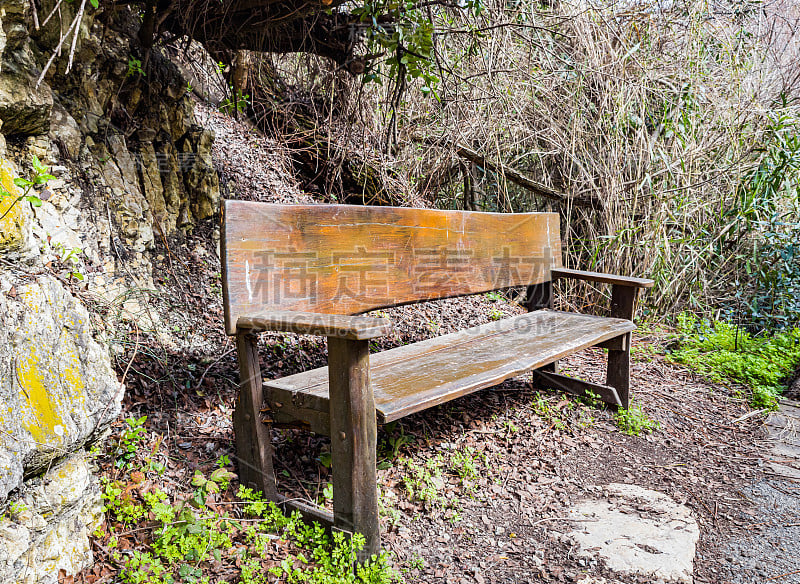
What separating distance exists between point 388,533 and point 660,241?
3.63 metres

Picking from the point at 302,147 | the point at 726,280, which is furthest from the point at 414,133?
the point at 726,280

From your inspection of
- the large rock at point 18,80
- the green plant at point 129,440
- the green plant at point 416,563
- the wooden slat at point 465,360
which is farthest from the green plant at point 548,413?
the large rock at point 18,80

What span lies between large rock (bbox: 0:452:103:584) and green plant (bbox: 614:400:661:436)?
102 inches

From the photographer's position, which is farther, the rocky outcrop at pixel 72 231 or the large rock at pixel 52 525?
the rocky outcrop at pixel 72 231

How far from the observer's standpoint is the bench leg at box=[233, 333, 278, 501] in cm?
203

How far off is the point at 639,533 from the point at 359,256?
5.06 ft

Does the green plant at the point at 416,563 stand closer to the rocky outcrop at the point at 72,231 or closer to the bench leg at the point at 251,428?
the bench leg at the point at 251,428

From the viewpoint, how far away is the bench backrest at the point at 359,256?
2.01m

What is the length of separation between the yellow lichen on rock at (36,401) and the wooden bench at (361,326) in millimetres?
571

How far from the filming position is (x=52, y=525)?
1624 millimetres

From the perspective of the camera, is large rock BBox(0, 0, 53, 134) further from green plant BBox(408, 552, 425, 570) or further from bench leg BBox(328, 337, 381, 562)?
green plant BBox(408, 552, 425, 570)

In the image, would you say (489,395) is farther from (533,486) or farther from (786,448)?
(786,448)

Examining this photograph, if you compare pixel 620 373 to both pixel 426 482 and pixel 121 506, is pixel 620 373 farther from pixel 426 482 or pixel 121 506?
pixel 121 506

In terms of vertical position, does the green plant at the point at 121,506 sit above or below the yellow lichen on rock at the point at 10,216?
below
